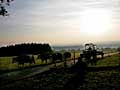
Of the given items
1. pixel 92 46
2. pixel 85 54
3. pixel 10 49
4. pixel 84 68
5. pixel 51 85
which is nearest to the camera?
pixel 51 85

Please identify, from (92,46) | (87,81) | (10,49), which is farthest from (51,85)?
(10,49)

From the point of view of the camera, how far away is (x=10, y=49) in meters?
72.9

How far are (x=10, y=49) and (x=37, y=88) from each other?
5322cm

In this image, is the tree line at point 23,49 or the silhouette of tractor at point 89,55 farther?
the tree line at point 23,49

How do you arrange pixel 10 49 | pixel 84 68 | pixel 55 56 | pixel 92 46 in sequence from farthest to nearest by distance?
1. pixel 10 49
2. pixel 55 56
3. pixel 92 46
4. pixel 84 68

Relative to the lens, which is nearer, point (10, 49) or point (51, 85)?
point (51, 85)

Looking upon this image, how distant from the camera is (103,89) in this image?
62.7ft

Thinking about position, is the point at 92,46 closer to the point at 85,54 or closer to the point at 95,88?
the point at 85,54

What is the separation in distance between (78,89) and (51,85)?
307 centimetres

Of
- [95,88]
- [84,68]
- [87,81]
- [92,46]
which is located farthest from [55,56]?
[95,88]

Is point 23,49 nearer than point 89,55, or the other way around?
point 89,55

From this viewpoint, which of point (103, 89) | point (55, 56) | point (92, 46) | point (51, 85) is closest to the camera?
point (103, 89)

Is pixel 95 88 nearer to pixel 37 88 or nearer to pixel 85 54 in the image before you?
pixel 37 88

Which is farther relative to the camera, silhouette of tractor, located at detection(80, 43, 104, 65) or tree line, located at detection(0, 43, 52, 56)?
tree line, located at detection(0, 43, 52, 56)
